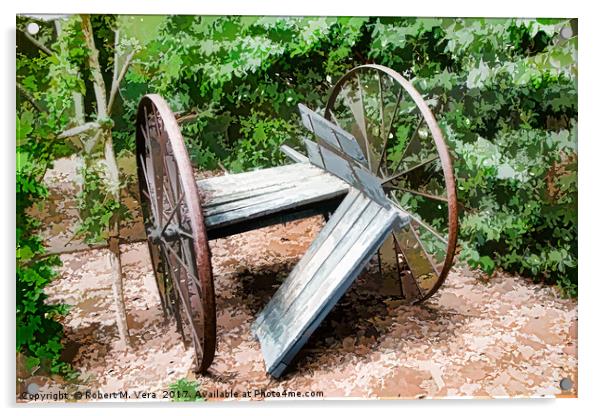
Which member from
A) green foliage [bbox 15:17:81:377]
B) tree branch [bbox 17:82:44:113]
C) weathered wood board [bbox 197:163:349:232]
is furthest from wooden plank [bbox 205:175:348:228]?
tree branch [bbox 17:82:44:113]

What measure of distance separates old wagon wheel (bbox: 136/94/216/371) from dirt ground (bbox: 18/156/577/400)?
A: 0.11 meters

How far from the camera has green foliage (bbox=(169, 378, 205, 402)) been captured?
2.78 m

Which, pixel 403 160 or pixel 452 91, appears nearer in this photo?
pixel 452 91

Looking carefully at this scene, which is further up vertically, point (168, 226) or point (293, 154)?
point (293, 154)

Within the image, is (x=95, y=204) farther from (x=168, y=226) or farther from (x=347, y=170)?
(x=347, y=170)

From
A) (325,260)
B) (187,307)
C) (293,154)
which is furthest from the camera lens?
(293,154)

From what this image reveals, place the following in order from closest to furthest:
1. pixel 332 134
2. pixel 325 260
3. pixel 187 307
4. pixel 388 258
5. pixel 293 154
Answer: pixel 332 134, pixel 187 307, pixel 325 260, pixel 293 154, pixel 388 258

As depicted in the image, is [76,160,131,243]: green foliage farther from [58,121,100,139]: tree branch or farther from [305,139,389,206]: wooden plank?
[305,139,389,206]: wooden plank

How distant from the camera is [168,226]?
9.21ft

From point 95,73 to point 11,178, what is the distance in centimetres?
70

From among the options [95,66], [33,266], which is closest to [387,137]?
[95,66]

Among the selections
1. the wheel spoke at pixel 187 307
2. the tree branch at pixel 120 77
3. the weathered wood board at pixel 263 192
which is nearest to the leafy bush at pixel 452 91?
the tree branch at pixel 120 77

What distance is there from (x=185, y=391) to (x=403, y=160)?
187cm

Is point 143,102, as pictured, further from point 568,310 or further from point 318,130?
point 568,310
